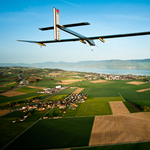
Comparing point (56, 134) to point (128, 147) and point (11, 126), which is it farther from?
point (128, 147)

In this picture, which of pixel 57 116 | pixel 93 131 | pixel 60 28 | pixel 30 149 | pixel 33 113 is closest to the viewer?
pixel 60 28

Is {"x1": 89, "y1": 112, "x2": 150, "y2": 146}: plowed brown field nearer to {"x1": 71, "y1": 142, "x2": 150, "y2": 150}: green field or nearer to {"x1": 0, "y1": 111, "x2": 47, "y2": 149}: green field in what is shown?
{"x1": 71, "y1": 142, "x2": 150, "y2": 150}: green field

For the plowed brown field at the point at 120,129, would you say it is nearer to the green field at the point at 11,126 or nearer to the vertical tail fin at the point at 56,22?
the green field at the point at 11,126

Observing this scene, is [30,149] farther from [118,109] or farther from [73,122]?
[118,109]

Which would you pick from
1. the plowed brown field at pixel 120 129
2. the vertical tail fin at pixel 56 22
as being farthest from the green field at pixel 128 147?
the vertical tail fin at pixel 56 22

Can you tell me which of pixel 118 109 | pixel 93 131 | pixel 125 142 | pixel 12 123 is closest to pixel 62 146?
pixel 93 131

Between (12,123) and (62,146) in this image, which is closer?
(62,146)

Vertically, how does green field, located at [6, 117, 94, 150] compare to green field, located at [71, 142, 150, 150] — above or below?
below

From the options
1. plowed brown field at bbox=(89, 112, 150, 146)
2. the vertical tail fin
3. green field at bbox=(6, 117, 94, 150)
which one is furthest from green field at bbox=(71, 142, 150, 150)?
the vertical tail fin
